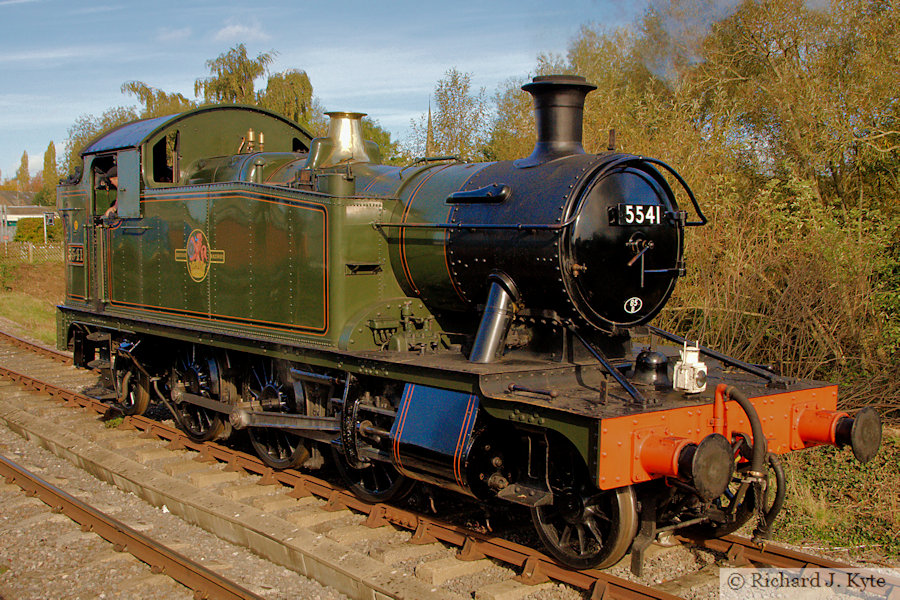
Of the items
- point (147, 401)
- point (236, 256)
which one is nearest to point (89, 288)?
point (147, 401)

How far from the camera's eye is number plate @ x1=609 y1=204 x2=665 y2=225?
5.00m

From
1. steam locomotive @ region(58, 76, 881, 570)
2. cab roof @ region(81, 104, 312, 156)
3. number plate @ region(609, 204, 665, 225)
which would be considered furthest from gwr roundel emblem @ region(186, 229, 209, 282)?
number plate @ region(609, 204, 665, 225)

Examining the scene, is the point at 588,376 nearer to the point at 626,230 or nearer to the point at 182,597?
the point at 626,230

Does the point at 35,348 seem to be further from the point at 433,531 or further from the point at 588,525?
the point at 588,525

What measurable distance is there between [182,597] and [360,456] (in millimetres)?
1595

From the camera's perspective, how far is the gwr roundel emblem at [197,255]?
7406mm

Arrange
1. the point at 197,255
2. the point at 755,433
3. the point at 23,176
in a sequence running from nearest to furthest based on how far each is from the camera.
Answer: the point at 755,433, the point at 197,255, the point at 23,176

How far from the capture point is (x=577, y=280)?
493 centimetres

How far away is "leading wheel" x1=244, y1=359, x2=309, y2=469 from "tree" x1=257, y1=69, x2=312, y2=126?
1986cm

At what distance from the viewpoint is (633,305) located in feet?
17.3

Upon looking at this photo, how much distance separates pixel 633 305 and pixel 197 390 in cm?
482

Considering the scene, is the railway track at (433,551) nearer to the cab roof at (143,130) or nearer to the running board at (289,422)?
the running board at (289,422)

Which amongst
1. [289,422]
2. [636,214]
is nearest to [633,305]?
[636,214]

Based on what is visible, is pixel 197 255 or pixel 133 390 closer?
pixel 197 255
